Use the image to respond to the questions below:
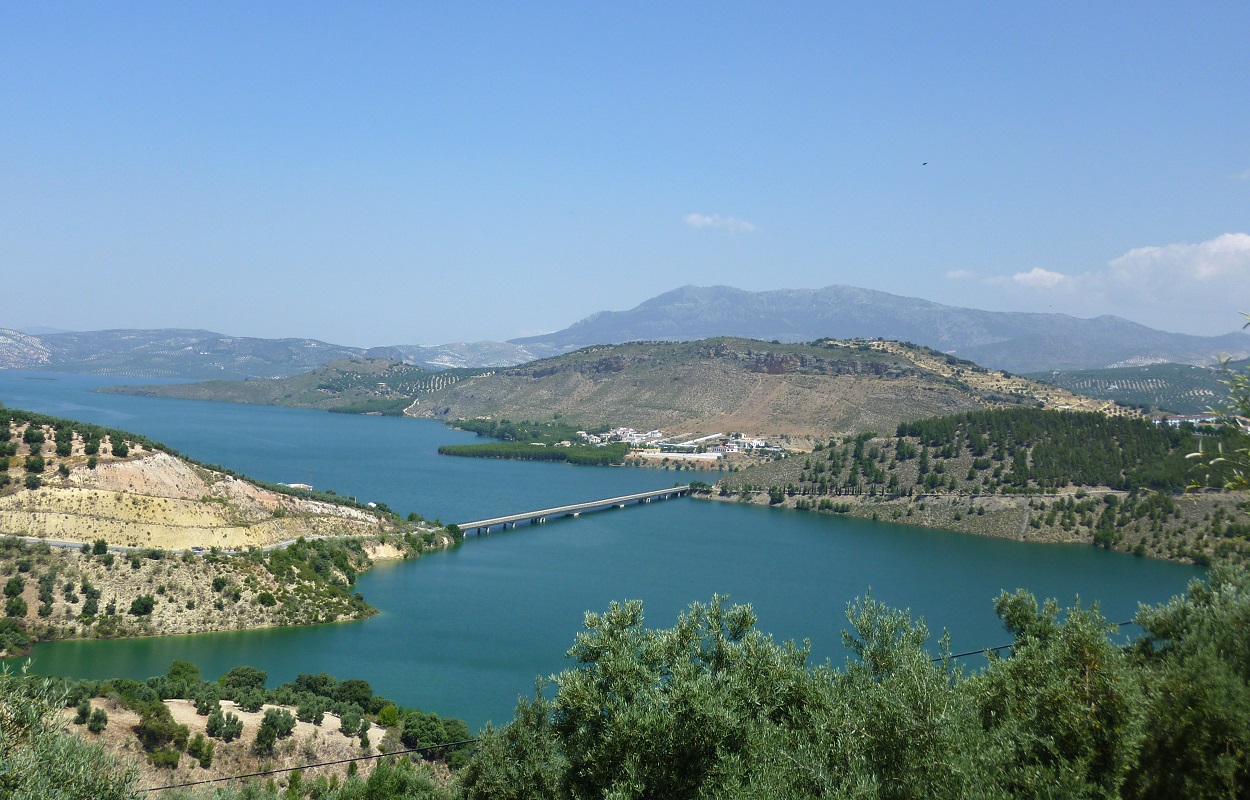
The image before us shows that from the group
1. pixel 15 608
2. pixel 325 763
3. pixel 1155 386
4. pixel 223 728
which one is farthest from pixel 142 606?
pixel 1155 386

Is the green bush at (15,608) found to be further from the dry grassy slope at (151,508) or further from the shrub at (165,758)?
the shrub at (165,758)

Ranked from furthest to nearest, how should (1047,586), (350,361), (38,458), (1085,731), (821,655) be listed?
(350,361) < (1047,586) < (38,458) < (821,655) < (1085,731)

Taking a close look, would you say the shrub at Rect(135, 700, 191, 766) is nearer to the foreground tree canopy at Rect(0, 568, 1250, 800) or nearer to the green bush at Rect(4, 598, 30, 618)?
the foreground tree canopy at Rect(0, 568, 1250, 800)

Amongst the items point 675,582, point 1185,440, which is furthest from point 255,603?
point 1185,440

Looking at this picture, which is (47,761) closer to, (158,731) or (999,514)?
(158,731)

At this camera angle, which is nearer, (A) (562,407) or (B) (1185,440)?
(B) (1185,440)

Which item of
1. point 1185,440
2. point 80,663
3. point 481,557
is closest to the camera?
point 80,663

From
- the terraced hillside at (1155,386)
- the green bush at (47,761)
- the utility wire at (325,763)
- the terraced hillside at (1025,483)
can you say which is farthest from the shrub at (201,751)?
the terraced hillside at (1155,386)

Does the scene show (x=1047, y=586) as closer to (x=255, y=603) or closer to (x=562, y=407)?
(x=255, y=603)
